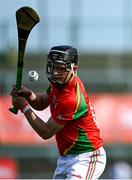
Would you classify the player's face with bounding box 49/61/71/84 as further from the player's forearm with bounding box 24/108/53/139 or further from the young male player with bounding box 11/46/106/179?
the player's forearm with bounding box 24/108/53/139

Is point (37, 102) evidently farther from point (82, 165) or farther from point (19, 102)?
point (82, 165)

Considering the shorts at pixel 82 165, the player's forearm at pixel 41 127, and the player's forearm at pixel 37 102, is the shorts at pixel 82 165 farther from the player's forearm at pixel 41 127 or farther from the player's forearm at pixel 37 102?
the player's forearm at pixel 37 102

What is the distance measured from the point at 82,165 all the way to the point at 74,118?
489mm

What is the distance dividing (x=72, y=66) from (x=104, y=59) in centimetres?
1810

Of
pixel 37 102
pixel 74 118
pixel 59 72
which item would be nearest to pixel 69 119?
pixel 74 118

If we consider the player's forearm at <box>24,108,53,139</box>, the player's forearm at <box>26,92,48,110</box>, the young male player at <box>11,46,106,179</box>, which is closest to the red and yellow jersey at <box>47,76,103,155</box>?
the young male player at <box>11,46,106,179</box>

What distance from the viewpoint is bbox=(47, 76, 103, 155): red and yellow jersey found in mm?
7965

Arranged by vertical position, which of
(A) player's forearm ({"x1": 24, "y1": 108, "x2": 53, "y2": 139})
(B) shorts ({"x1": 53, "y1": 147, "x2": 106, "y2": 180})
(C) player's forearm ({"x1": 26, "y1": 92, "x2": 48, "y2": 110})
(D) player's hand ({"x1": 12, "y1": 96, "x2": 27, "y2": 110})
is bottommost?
(B) shorts ({"x1": 53, "y1": 147, "x2": 106, "y2": 180})

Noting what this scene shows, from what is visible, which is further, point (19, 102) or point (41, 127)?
point (19, 102)

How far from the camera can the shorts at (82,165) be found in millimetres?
8156

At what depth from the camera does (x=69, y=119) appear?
7.98 meters

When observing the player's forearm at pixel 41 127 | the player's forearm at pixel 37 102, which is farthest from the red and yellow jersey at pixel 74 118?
the player's forearm at pixel 37 102

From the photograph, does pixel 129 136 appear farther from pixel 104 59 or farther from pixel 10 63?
pixel 104 59

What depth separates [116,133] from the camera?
18.8 meters
